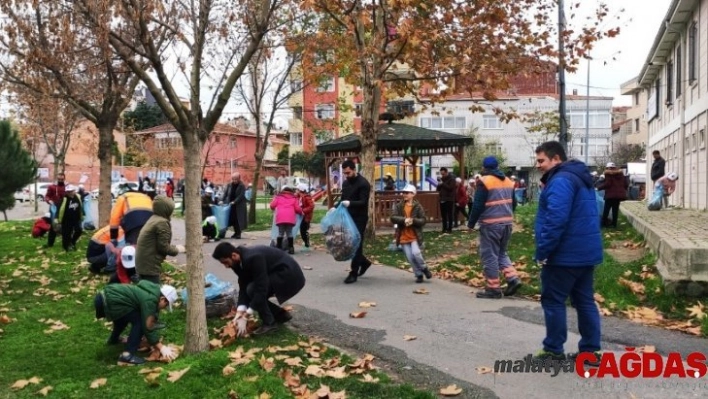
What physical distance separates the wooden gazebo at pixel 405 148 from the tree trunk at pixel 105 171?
21.9 ft

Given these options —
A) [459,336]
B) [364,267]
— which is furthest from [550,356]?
[364,267]

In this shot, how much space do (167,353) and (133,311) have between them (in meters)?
0.53

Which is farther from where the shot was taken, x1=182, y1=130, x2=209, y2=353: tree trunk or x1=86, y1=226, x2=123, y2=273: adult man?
x1=86, y1=226, x2=123, y2=273: adult man

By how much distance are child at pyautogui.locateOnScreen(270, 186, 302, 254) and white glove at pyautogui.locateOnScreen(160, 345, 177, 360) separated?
677cm

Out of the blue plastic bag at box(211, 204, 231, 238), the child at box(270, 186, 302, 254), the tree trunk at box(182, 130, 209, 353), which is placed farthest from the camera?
the blue plastic bag at box(211, 204, 231, 238)

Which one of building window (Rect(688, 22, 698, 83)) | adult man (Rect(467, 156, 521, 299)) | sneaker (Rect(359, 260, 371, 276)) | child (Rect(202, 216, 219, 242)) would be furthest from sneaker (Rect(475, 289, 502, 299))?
building window (Rect(688, 22, 698, 83))

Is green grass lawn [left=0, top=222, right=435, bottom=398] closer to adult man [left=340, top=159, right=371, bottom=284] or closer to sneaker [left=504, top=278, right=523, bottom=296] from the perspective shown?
adult man [left=340, top=159, right=371, bottom=284]

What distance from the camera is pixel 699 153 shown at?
1772 cm

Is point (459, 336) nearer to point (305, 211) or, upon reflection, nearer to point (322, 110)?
point (305, 211)

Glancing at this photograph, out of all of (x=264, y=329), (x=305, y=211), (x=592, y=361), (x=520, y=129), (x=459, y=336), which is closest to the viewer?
(x=592, y=361)

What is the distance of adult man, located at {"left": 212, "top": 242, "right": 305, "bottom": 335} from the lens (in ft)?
20.5

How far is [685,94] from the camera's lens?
2009cm

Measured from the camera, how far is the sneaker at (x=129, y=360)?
567 centimetres

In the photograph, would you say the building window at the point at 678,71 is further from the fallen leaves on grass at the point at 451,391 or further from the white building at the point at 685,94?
the fallen leaves on grass at the point at 451,391
